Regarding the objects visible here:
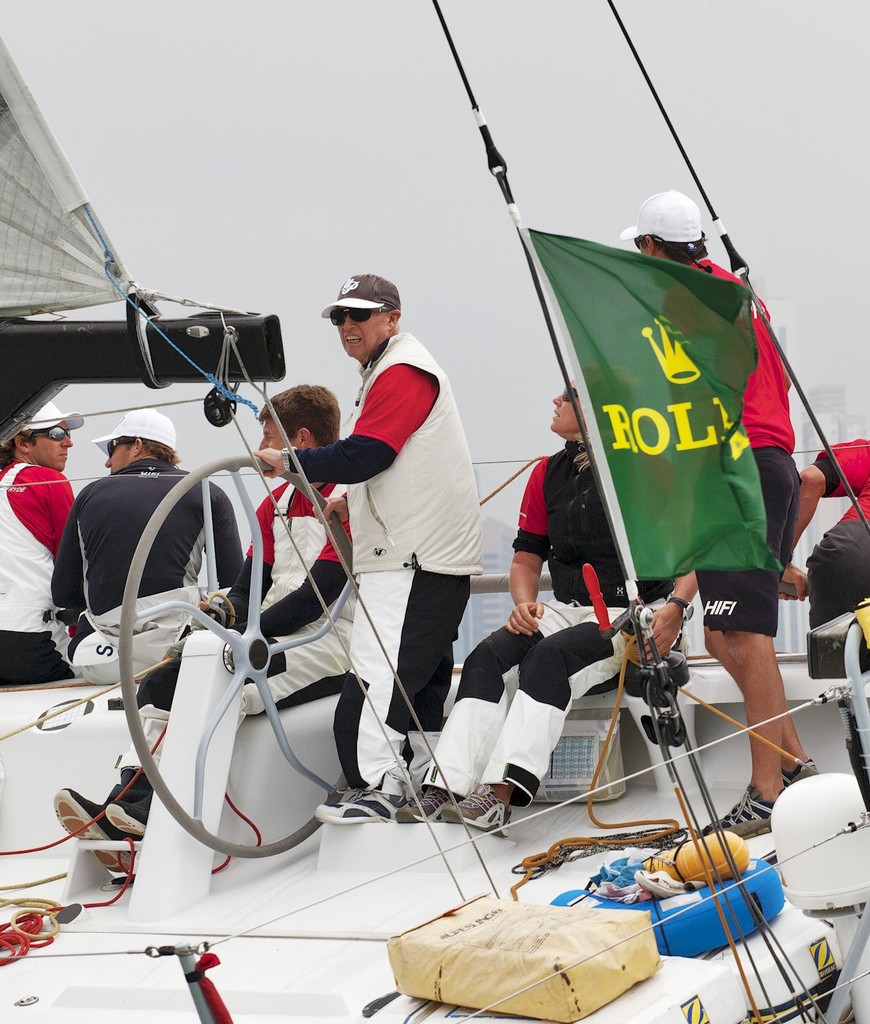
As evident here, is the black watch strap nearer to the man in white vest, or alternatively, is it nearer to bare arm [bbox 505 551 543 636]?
bare arm [bbox 505 551 543 636]

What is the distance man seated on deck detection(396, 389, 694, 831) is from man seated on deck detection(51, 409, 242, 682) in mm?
1067

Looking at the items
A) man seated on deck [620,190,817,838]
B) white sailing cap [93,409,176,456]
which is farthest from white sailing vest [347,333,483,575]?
white sailing cap [93,409,176,456]

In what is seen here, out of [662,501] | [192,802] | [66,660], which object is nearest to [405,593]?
[192,802]

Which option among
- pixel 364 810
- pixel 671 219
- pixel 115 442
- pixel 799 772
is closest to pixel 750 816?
pixel 799 772

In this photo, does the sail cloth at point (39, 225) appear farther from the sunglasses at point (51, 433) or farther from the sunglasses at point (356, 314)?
the sunglasses at point (51, 433)

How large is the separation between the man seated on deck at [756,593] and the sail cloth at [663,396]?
2.44 ft

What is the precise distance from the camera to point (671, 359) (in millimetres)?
1930

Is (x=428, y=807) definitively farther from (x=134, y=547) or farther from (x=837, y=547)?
(x=134, y=547)

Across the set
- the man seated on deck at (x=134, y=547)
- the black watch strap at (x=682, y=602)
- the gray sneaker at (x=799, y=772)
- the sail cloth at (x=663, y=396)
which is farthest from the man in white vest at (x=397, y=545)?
the sail cloth at (x=663, y=396)

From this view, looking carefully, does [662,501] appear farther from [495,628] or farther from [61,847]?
[61,847]

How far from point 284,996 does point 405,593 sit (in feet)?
3.36

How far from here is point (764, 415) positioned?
9.16 ft

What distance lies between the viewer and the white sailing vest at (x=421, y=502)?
9.53 ft

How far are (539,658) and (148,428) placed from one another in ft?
5.39
